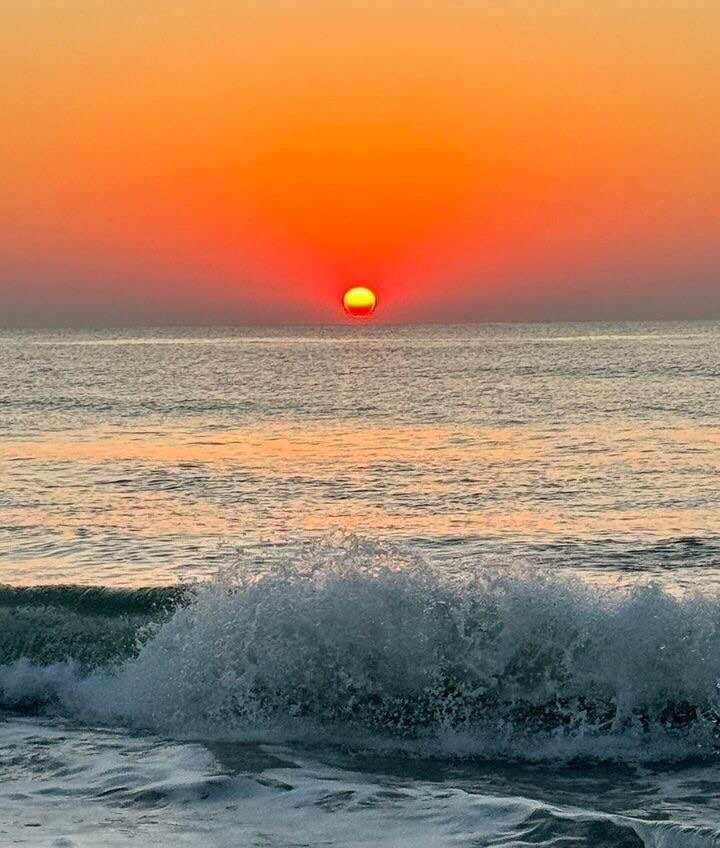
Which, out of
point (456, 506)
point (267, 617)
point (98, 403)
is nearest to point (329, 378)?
point (98, 403)

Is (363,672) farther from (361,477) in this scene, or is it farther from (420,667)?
(361,477)

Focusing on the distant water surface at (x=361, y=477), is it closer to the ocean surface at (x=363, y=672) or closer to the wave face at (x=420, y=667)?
the ocean surface at (x=363, y=672)

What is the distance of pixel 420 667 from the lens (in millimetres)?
10797

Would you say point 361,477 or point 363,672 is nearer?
point 363,672

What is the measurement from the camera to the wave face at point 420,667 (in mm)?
10055

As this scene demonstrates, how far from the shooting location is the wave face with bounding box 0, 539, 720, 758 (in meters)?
10.1

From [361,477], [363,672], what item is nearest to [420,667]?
[363,672]

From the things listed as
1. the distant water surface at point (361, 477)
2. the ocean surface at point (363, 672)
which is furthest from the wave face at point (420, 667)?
the distant water surface at point (361, 477)

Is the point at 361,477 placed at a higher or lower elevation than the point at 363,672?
higher

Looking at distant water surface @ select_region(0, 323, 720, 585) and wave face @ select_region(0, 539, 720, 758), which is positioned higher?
distant water surface @ select_region(0, 323, 720, 585)

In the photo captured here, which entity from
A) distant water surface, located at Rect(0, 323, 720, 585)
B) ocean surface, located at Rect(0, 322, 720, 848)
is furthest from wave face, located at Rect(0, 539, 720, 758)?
distant water surface, located at Rect(0, 323, 720, 585)

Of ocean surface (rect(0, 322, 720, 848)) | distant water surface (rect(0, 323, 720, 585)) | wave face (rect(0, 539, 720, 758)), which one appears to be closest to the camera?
ocean surface (rect(0, 322, 720, 848))

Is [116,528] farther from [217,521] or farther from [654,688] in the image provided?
[654,688]

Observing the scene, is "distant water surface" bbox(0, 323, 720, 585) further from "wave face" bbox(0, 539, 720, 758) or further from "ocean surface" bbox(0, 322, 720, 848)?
"wave face" bbox(0, 539, 720, 758)
